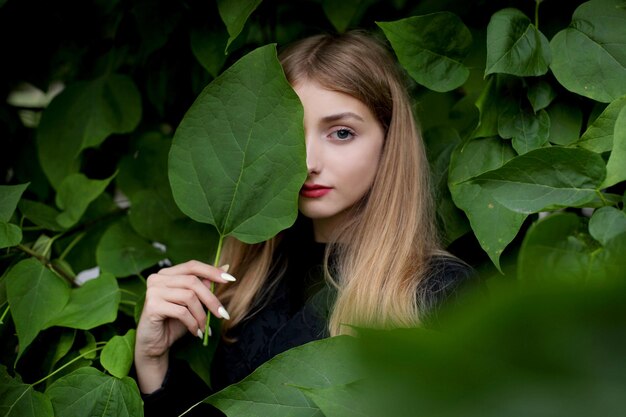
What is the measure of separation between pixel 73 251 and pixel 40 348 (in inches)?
6.9

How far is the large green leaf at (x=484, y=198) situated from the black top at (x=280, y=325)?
11 cm

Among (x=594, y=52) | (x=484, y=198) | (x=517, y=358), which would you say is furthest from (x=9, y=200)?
(x=517, y=358)

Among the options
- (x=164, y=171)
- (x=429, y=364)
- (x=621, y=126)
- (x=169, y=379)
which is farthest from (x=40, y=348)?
(x=429, y=364)

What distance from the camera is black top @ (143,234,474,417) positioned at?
760 mm

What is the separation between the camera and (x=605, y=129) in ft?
1.90

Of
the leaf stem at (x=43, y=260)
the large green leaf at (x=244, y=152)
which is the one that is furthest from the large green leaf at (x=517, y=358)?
the leaf stem at (x=43, y=260)

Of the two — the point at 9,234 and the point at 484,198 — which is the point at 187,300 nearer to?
the point at 9,234

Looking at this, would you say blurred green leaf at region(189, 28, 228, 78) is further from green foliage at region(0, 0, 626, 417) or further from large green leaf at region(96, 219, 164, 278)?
large green leaf at region(96, 219, 164, 278)

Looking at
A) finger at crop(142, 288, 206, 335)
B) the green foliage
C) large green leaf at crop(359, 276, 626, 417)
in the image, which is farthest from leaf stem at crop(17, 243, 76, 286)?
large green leaf at crop(359, 276, 626, 417)

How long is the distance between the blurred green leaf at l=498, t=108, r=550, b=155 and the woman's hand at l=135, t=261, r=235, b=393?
298 millimetres

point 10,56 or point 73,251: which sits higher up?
point 10,56

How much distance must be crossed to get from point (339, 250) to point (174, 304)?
0.21 metres

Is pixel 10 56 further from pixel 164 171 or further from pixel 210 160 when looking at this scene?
pixel 210 160

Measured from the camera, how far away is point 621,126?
51cm
